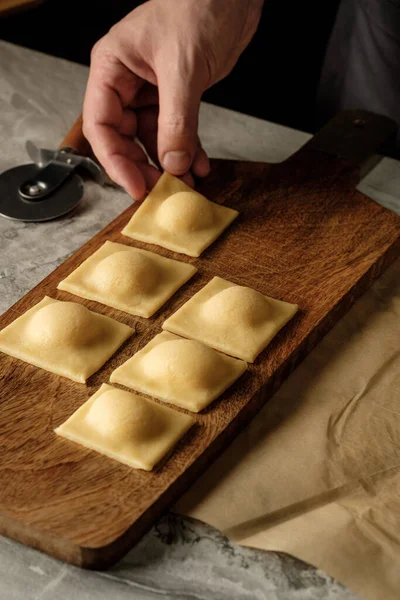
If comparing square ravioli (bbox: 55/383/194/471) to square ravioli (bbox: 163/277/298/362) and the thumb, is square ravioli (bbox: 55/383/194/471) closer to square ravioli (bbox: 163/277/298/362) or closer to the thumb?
square ravioli (bbox: 163/277/298/362)

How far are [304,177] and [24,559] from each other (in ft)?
4.39

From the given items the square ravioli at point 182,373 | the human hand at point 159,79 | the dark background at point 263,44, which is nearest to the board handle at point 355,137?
the human hand at point 159,79

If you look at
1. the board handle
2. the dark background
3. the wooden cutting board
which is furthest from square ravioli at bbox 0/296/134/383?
the dark background

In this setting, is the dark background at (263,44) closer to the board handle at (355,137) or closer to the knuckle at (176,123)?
the board handle at (355,137)

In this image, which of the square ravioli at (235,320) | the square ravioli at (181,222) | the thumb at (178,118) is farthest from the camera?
the thumb at (178,118)

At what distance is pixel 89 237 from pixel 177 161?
0.33 m

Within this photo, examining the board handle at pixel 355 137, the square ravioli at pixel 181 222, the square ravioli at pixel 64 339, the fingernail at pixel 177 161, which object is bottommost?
the square ravioli at pixel 64 339

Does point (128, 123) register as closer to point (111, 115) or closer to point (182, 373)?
point (111, 115)

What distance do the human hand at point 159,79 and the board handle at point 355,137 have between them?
0.38 meters

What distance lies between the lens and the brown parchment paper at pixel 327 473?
1383mm

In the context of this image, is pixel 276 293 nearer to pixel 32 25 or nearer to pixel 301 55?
pixel 301 55

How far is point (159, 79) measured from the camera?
2188 mm

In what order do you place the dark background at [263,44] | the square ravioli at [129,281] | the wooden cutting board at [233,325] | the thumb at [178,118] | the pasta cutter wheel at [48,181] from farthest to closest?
the dark background at [263,44] < the pasta cutter wheel at [48,181] < the thumb at [178,118] < the square ravioli at [129,281] < the wooden cutting board at [233,325]

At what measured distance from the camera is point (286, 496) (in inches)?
57.7
